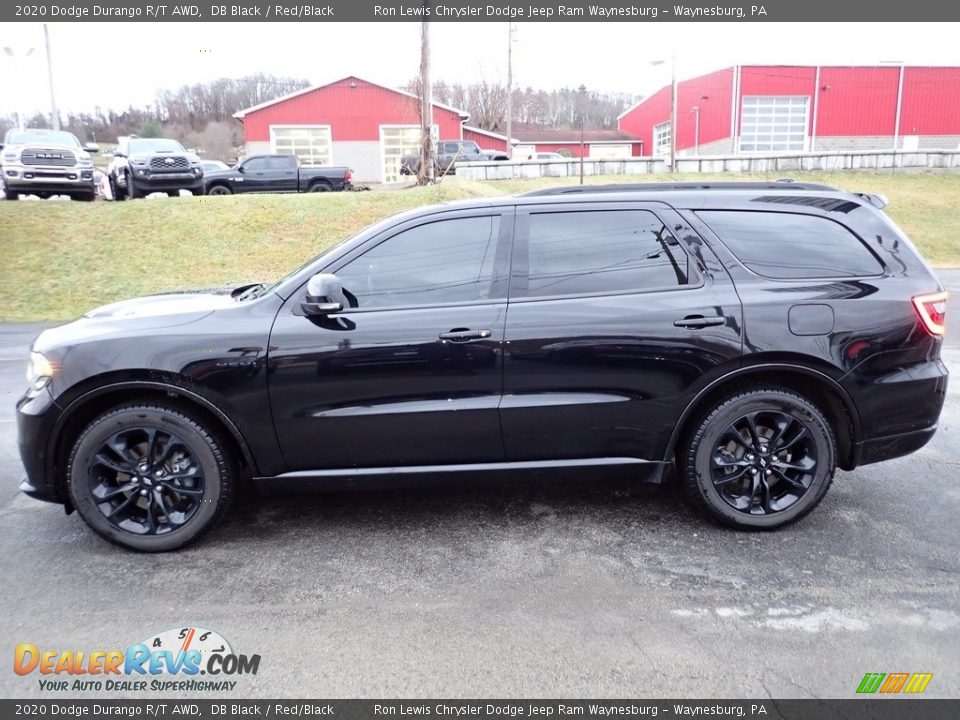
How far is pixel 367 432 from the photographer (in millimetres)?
3779

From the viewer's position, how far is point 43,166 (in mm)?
17297

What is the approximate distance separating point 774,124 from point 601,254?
41.8 m

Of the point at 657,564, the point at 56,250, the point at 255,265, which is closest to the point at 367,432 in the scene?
the point at 657,564

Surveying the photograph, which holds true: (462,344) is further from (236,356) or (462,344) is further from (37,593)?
(37,593)

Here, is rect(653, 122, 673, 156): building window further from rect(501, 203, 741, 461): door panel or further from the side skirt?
the side skirt

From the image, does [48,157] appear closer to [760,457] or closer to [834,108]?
[760,457]

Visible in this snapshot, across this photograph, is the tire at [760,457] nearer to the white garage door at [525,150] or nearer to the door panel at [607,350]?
the door panel at [607,350]

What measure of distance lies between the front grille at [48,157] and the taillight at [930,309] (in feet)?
61.5

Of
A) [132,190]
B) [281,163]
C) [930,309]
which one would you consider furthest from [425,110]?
[930,309]

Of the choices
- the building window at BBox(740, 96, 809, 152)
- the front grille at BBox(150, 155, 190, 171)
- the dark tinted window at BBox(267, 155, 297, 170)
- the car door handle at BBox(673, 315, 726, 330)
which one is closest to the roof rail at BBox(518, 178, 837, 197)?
the car door handle at BBox(673, 315, 726, 330)

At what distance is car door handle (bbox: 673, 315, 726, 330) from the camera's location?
381 cm

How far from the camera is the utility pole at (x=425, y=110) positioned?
19.3 m

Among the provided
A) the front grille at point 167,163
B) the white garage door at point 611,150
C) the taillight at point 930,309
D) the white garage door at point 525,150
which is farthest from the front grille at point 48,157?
the white garage door at point 611,150

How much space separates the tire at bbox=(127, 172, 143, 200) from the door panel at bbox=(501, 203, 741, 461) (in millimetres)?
17210
